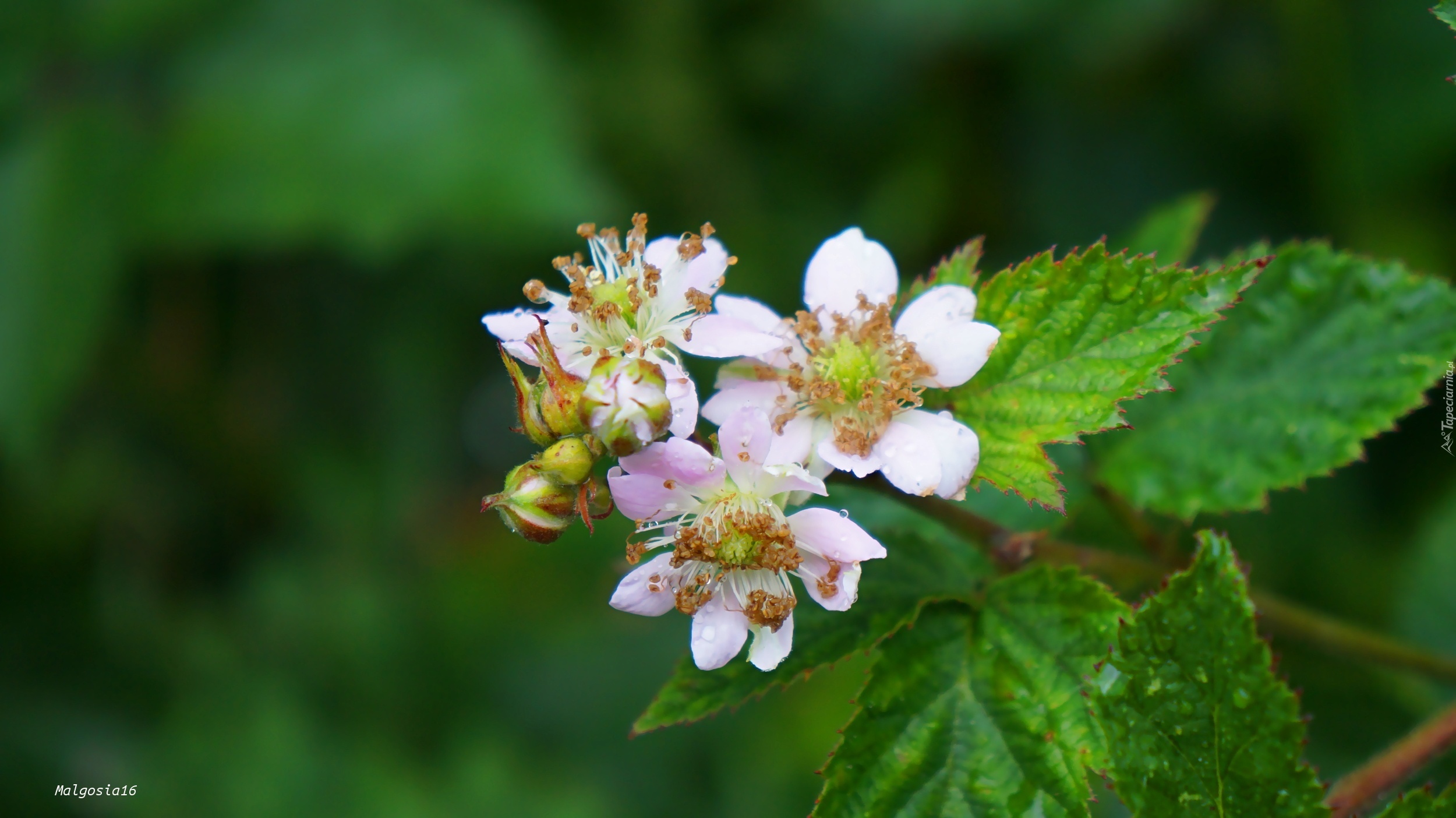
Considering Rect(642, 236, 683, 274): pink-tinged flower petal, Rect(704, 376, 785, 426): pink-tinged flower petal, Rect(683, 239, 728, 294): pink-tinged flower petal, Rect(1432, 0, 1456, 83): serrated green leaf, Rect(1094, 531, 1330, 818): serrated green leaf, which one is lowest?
Rect(1094, 531, 1330, 818): serrated green leaf

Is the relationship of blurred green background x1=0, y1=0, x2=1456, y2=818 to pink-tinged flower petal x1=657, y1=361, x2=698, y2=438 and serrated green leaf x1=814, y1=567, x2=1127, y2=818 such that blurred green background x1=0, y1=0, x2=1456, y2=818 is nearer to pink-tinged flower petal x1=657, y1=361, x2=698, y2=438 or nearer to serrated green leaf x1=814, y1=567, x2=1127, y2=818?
serrated green leaf x1=814, y1=567, x2=1127, y2=818

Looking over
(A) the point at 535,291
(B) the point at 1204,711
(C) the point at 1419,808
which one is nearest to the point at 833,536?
(B) the point at 1204,711

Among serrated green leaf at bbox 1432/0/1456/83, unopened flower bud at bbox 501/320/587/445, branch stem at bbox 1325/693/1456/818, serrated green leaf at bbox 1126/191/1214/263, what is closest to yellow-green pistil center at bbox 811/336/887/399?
unopened flower bud at bbox 501/320/587/445

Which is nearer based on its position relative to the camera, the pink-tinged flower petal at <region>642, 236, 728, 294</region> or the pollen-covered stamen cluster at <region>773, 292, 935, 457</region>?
the pollen-covered stamen cluster at <region>773, 292, 935, 457</region>

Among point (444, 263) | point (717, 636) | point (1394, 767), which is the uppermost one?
→ point (444, 263)

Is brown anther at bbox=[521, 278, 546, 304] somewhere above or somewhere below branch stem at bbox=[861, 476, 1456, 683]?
above

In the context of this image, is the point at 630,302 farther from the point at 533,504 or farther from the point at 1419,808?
the point at 1419,808
